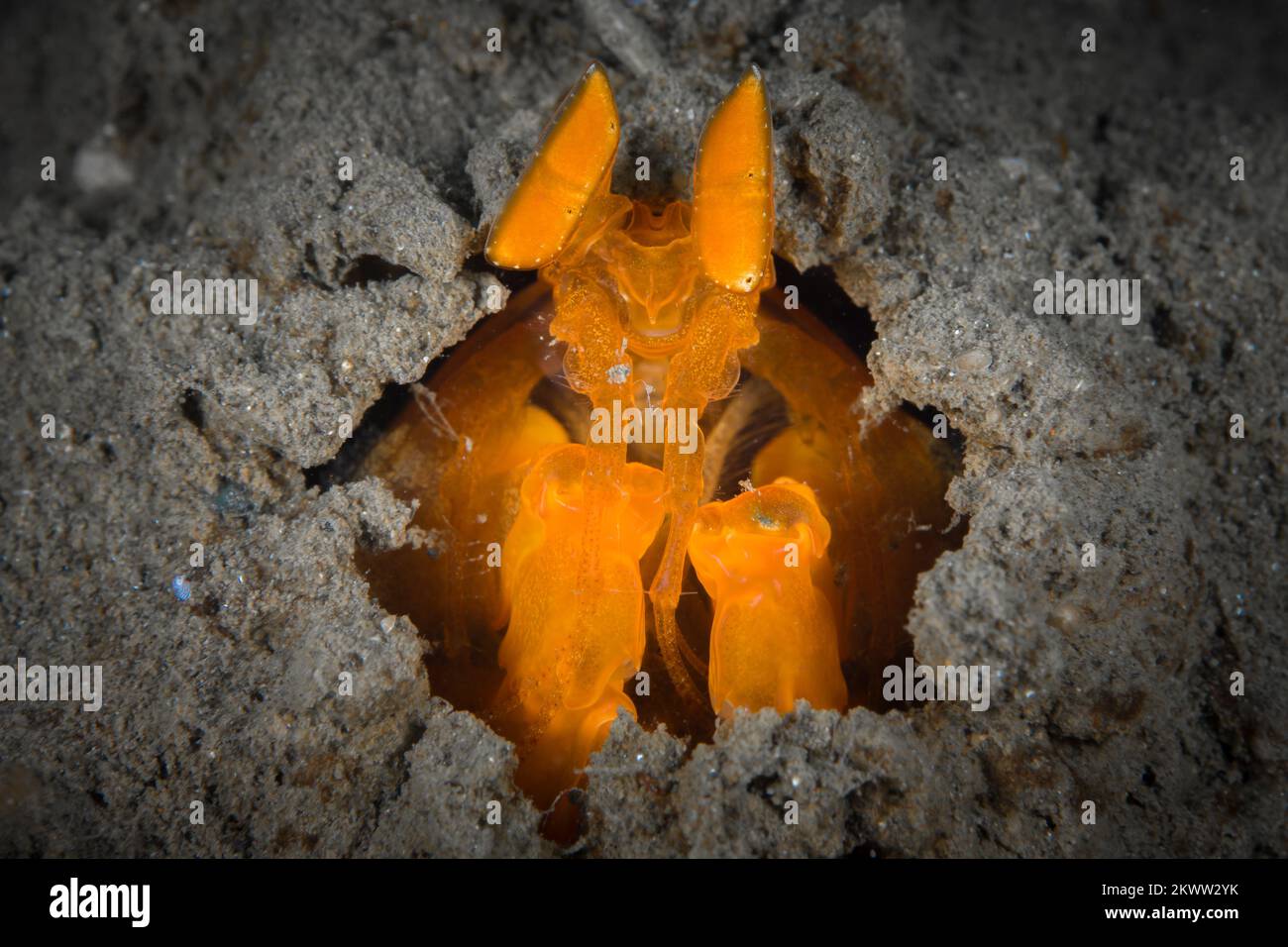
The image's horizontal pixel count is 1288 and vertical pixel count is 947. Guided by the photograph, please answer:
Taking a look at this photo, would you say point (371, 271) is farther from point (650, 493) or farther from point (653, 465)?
point (650, 493)

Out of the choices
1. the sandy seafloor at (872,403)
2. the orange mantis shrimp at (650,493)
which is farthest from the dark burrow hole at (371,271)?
the orange mantis shrimp at (650,493)

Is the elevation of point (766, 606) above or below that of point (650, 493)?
below

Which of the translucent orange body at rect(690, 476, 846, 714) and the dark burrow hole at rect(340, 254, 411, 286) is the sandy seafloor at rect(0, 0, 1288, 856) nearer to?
the dark burrow hole at rect(340, 254, 411, 286)

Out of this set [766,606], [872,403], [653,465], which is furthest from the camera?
[653,465]

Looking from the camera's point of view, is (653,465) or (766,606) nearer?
(766,606)

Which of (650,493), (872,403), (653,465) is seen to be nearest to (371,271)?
(653,465)

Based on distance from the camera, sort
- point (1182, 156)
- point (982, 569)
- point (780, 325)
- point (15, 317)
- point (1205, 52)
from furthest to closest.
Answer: point (1205, 52) < point (1182, 156) < point (15, 317) < point (780, 325) < point (982, 569)
